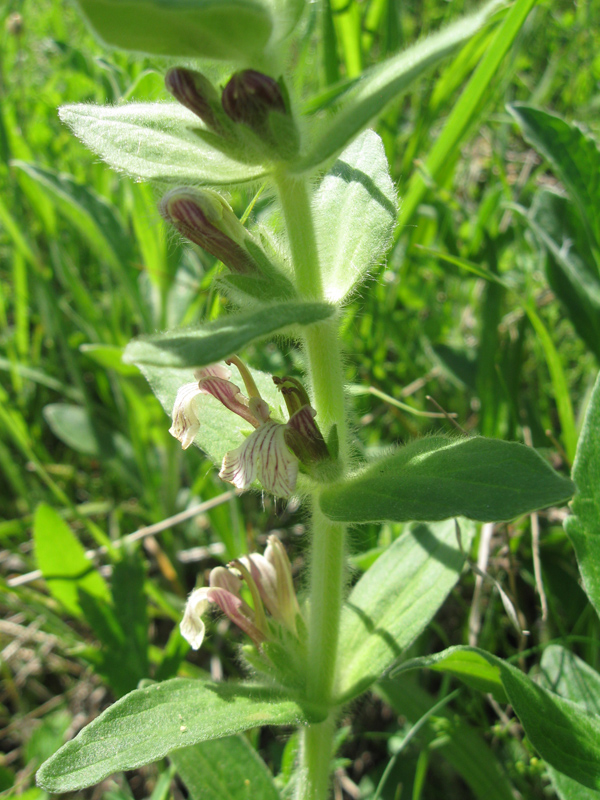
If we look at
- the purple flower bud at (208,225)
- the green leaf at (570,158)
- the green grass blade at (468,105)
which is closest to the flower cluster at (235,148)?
the purple flower bud at (208,225)

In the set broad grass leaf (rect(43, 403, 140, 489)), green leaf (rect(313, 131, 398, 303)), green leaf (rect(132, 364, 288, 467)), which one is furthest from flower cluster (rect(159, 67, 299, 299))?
broad grass leaf (rect(43, 403, 140, 489))

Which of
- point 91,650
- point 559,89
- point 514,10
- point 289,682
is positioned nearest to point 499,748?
point 289,682

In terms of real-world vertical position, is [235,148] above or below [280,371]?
above

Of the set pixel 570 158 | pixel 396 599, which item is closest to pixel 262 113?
pixel 396 599

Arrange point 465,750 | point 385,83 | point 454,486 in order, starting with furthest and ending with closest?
point 465,750, point 454,486, point 385,83

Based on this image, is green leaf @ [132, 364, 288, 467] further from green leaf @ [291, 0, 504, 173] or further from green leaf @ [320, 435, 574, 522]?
green leaf @ [291, 0, 504, 173]

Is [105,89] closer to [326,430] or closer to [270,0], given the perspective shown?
[270,0]

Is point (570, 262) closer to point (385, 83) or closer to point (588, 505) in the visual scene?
point (588, 505)
